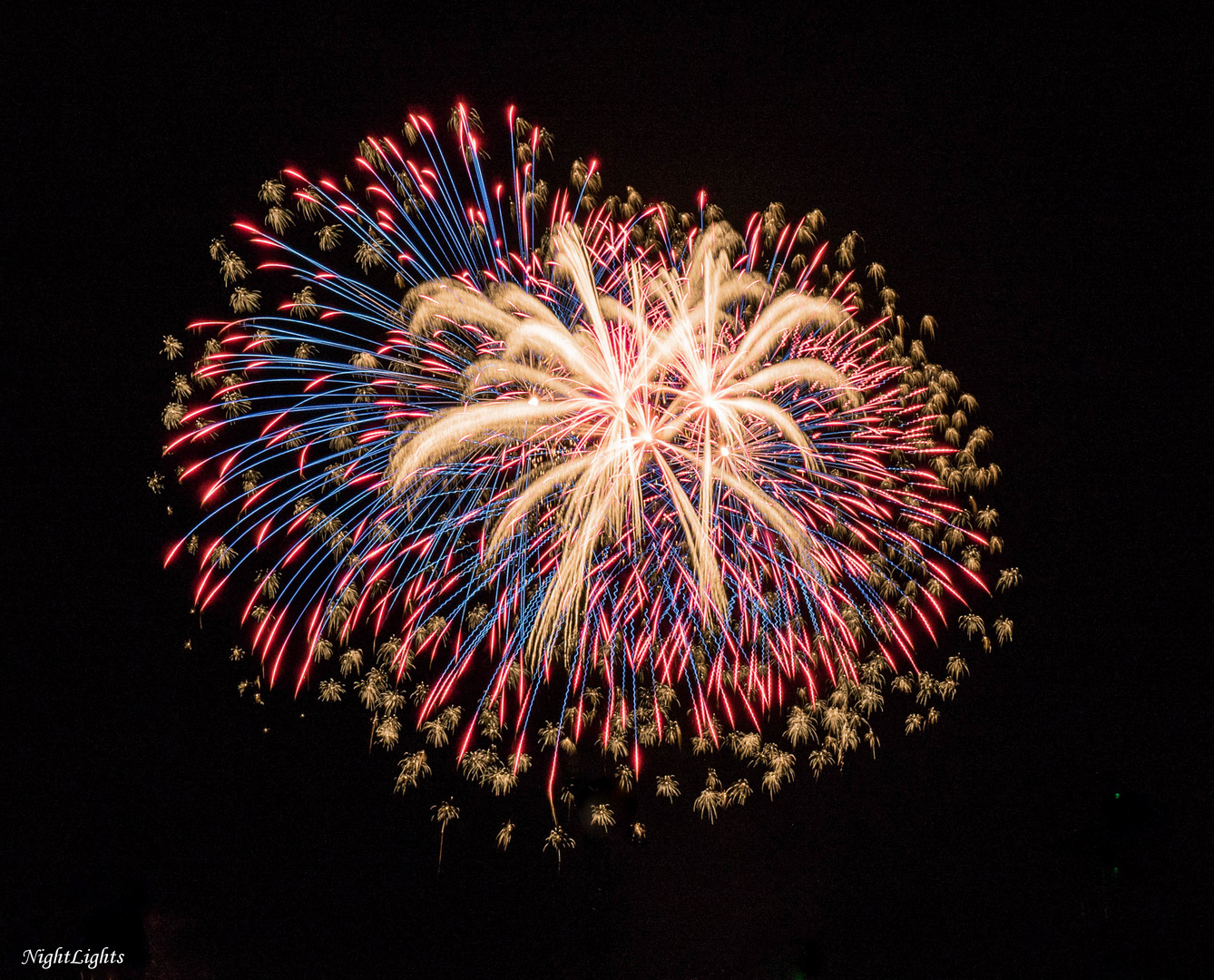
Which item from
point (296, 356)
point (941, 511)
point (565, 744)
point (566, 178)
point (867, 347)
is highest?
point (566, 178)

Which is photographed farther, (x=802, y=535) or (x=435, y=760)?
(x=435, y=760)

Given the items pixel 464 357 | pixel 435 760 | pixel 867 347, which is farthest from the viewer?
pixel 435 760

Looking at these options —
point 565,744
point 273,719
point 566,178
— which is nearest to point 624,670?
point 565,744

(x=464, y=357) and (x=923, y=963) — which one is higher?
(x=464, y=357)

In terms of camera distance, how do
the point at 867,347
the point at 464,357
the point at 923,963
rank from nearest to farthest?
the point at 464,357 → the point at 867,347 → the point at 923,963

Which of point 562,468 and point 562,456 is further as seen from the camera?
point 562,456

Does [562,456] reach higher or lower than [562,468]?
higher

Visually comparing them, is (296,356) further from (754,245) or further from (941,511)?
(941,511)
